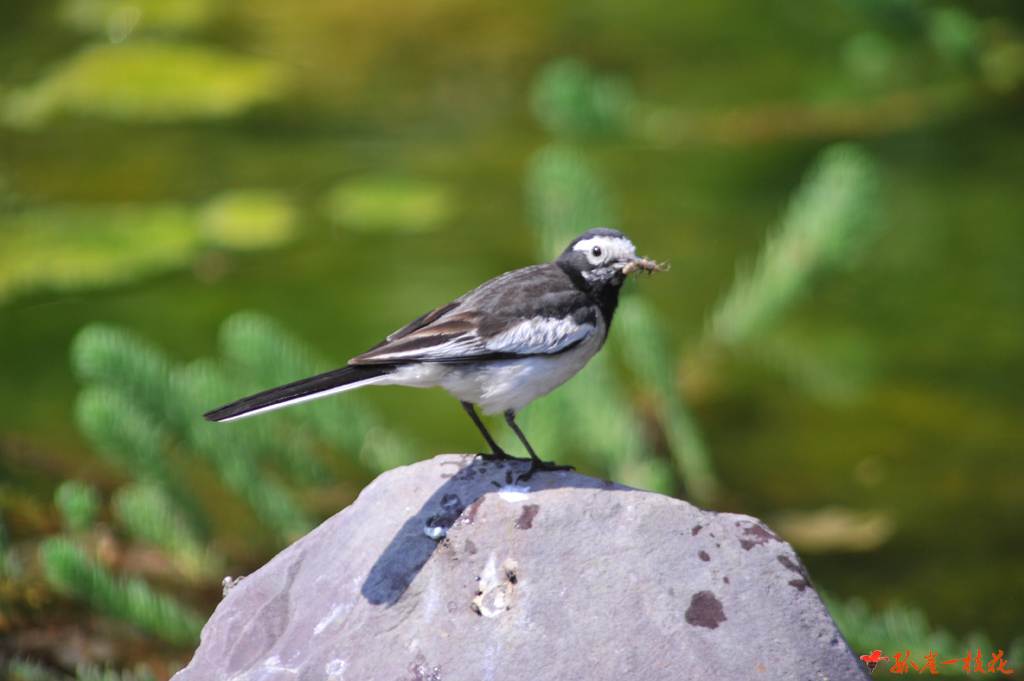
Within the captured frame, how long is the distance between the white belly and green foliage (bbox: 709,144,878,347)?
1.40 meters

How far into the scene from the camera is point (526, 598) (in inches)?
92.2

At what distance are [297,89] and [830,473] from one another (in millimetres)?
4815

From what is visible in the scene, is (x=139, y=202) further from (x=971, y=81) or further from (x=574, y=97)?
(x=971, y=81)

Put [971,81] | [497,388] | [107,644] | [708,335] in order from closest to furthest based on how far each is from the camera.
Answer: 1. [497,388]
2. [107,644]
3. [708,335]
4. [971,81]

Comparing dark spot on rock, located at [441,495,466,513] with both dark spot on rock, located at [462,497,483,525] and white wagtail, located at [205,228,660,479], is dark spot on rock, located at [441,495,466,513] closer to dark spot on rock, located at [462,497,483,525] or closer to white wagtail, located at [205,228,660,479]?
dark spot on rock, located at [462,497,483,525]

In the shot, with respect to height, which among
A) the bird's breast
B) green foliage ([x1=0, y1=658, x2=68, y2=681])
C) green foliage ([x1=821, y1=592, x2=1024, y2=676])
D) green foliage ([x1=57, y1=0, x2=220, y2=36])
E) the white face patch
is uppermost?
green foliage ([x1=57, y1=0, x2=220, y2=36])

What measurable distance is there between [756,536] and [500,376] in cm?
84

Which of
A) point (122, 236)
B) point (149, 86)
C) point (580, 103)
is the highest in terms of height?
point (149, 86)

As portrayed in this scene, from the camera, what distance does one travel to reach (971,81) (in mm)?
6578

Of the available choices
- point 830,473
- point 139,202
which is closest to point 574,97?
point 830,473

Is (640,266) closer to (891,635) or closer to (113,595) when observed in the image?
(891,635)

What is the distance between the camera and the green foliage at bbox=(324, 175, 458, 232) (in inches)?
248

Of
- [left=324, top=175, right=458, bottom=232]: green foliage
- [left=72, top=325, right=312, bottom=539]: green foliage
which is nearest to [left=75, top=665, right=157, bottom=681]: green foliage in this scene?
[left=72, top=325, right=312, bottom=539]: green foliage

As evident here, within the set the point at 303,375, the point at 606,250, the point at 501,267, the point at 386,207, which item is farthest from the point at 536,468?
the point at 386,207
